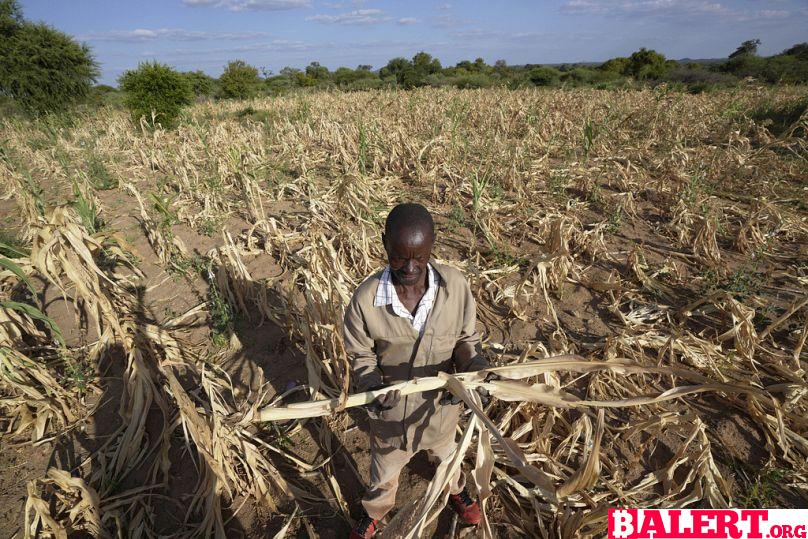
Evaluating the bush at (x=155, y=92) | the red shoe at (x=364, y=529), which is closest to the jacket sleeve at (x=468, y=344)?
the red shoe at (x=364, y=529)

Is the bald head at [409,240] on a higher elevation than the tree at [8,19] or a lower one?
lower

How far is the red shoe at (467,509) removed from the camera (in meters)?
2.17

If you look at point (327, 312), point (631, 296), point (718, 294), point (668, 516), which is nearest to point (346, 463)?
point (327, 312)

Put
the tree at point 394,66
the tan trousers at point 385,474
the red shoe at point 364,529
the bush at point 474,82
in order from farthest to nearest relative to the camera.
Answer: the tree at point 394,66 < the bush at point 474,82 < the red shoe at point 364,529 < the tan trousers at point 385,474

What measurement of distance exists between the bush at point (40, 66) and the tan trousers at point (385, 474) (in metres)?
20.5

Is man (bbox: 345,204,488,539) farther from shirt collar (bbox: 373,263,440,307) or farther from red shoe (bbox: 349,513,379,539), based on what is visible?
red shoe (bbox: 349,513,379,539)

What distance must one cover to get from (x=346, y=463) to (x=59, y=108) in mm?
20860

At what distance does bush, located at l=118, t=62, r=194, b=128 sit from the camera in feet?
39.8

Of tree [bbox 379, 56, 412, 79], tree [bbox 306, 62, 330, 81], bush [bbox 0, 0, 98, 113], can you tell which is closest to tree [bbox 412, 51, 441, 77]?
tree [bbox 379, 56, 412, 79]

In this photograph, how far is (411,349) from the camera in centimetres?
177

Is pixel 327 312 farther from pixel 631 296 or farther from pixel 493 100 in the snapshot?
pixel 493 100

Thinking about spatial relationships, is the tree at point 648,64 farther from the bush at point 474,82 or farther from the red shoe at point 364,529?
the red shoe at point 364,529

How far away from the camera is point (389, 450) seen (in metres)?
1.96

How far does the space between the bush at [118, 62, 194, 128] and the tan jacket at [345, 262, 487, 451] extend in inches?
552
